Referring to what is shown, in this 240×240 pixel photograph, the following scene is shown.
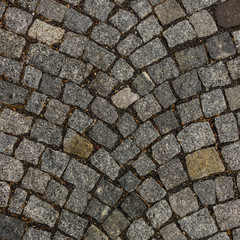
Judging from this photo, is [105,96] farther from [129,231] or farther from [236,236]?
[236,236]

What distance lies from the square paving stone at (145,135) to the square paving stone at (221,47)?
3.51 ft

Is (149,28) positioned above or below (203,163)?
above

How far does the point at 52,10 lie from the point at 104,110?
1261 mm

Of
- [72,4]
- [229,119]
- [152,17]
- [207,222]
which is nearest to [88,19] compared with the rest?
[72,4]

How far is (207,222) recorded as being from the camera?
3312 mm

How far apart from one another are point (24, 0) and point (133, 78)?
150 centimetres

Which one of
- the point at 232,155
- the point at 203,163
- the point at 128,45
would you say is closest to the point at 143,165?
the point at 203,163

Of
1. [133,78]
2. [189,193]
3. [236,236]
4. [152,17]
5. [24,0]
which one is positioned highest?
[152,17]

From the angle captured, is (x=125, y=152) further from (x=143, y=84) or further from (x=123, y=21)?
(x=123, y=21)

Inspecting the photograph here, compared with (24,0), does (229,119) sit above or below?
below

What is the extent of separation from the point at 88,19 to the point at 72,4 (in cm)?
25

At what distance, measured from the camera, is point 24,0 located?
3.35 metres

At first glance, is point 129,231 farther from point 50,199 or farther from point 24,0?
point 24,0

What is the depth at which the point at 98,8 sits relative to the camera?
11.1 feet
